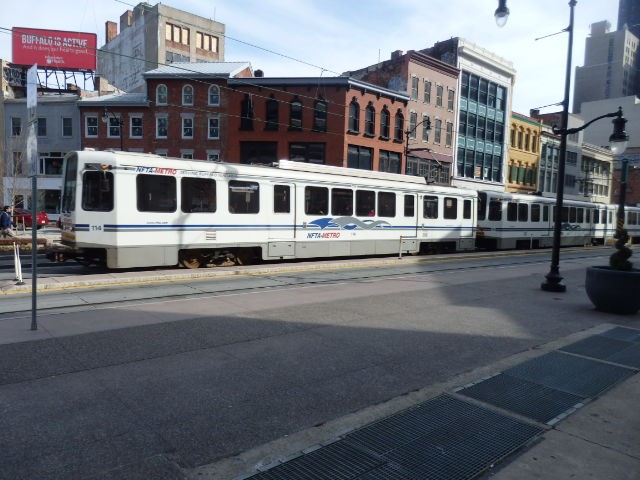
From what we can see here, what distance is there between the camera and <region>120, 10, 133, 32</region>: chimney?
65.1 metres

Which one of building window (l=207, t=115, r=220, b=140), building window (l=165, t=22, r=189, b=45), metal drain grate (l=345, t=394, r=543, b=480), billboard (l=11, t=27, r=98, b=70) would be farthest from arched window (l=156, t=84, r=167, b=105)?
metal drain grate (l=345, t=394, r=543, b=480)

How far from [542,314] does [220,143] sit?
34391mm

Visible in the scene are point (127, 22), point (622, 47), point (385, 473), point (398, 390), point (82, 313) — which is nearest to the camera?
point (385, 473)

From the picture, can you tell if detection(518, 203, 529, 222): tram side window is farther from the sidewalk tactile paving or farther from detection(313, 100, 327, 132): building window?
the sidewalk tactile paving

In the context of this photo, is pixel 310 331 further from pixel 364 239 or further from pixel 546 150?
pixel 546 150

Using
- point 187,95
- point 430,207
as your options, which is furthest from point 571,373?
point 187,95

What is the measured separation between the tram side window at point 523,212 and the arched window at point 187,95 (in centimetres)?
2811

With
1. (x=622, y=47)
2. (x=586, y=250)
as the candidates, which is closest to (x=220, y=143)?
(x=586, y=250)

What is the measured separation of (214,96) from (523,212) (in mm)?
26581

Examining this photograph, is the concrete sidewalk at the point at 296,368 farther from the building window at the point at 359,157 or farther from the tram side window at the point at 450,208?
the building window at the point at 359,157

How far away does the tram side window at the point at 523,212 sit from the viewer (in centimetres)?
2758

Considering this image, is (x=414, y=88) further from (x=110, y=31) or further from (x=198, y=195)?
(x=110, y=31)

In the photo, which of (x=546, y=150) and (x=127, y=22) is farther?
(x=127, y=22)

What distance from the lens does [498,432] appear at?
4.25 meters
